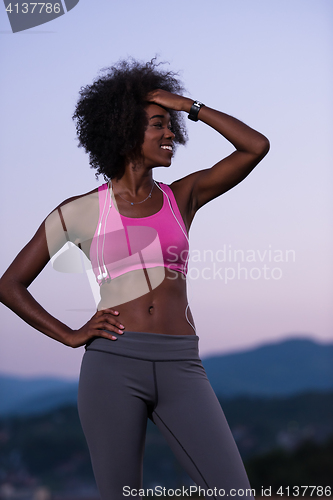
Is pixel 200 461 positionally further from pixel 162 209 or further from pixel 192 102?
pixel 192 102

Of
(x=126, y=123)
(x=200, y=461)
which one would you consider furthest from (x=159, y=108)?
(x=200, y=461)

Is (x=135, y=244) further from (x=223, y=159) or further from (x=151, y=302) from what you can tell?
(x=223, y=159)

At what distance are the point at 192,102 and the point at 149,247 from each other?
20.0 inches

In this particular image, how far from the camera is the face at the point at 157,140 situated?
5.75 feet

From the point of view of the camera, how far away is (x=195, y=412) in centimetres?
146

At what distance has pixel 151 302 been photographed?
5.15 feet

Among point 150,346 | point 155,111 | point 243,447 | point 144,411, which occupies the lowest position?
point 243,447

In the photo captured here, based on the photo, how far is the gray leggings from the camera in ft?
4.71

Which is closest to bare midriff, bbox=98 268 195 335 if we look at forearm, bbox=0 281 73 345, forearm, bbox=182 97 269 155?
forearm, bbox=0 281 73 345

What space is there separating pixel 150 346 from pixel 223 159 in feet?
2.22

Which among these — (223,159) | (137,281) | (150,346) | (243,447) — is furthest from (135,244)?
(243,447)

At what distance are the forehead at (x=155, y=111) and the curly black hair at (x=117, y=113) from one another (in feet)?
0.06

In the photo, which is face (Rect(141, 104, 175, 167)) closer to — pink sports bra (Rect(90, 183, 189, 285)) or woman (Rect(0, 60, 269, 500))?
woman (Rect(0, 60, 269, 500))

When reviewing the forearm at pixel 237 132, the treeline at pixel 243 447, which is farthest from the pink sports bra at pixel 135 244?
the treeline at pixel 243 447
